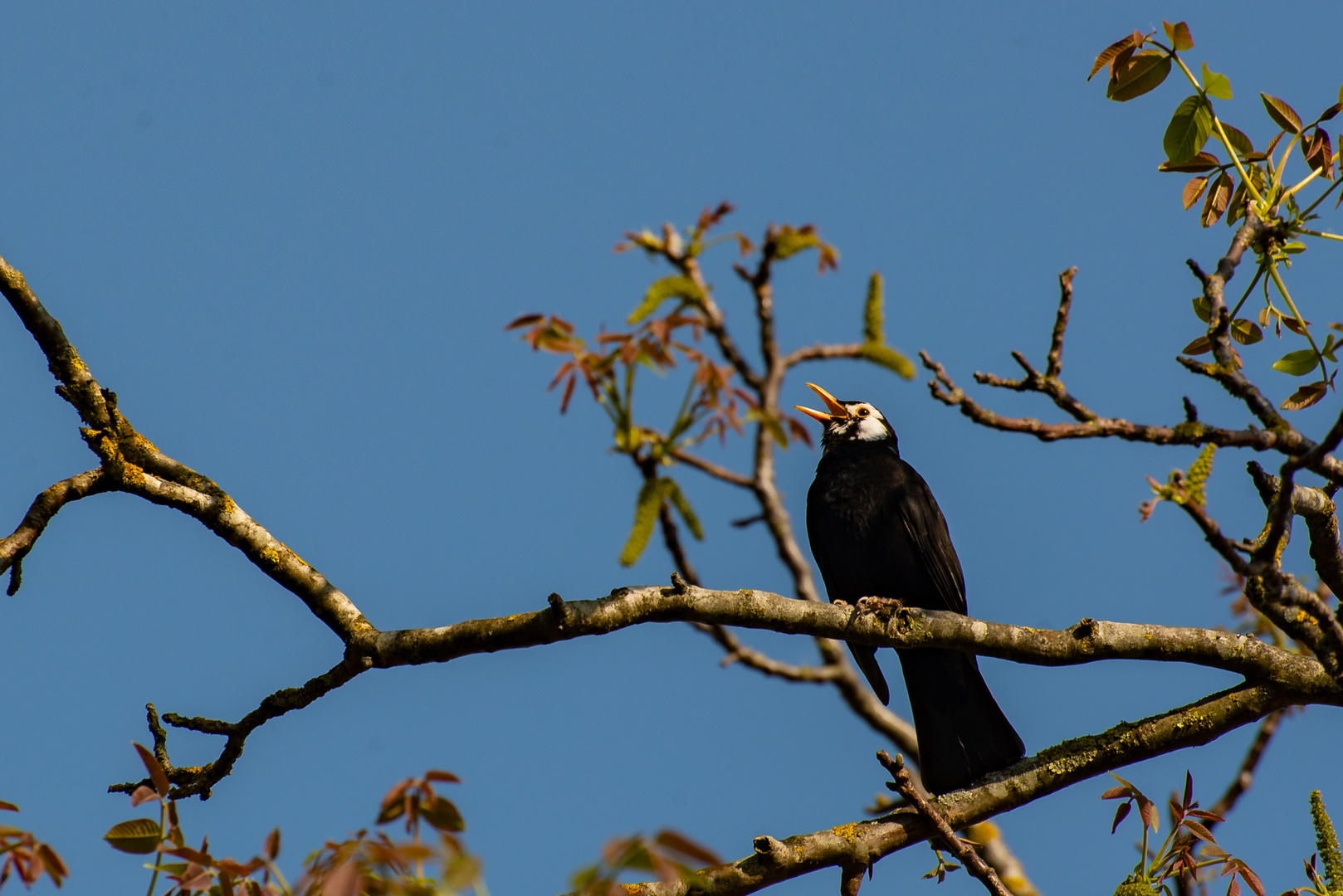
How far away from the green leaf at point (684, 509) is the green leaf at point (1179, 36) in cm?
196

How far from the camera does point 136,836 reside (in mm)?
1915

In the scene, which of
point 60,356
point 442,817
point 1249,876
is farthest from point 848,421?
point 442,817

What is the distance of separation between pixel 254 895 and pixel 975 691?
10.4ft

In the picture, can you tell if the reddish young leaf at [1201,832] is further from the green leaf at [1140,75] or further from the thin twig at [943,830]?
the green leaf at [1140,75]

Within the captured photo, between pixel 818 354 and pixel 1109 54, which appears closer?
pixel 1109 54

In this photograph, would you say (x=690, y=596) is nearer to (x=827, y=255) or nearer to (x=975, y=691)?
(x=975, y=691)

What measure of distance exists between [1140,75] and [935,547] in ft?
8.90

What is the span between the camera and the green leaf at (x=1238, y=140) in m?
2.88

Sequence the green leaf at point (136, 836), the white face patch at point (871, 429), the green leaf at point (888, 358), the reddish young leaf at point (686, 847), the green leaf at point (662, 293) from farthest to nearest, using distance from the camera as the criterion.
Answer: the white face patch at point (871, 429)
the green leaf at point (888, 358)
the green leaf at point (662, 293)
the green leaf at point (136, 836)
the reddish young leaf at point (686, 847)

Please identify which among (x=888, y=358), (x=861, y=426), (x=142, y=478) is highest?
(x=861, y=426)

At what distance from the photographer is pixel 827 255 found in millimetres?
5891

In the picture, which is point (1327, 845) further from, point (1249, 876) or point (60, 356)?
point (60, 356)

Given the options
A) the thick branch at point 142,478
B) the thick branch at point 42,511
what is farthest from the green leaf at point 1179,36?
the thick branch at point 42,511

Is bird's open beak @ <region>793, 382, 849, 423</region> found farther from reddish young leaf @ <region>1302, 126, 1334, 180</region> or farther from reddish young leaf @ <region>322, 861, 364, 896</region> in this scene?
reddish young leaf @ <region>322, 861, 364, 896</region>
